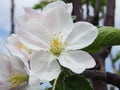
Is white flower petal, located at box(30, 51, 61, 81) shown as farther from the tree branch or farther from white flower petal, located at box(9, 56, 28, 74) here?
the tree branch

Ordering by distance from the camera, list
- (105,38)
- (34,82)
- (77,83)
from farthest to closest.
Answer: (105,38) → (77,83) → (34,82)

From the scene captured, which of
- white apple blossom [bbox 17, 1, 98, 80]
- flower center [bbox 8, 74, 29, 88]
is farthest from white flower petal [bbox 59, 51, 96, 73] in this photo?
flower center [bbox 8, 74, 29, 88]

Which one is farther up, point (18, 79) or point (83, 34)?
point (83, 34)

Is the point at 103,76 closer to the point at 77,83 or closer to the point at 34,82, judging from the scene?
the point at 77,83

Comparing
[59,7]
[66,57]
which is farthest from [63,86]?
[59,7]

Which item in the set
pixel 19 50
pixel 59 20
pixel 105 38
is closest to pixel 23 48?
pixel 19 50

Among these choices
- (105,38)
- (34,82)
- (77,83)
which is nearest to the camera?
(34,82)

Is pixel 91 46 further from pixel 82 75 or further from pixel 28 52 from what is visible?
pixel 28 52
